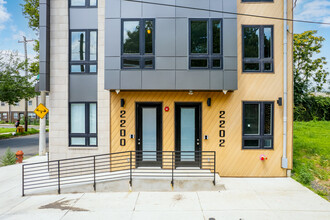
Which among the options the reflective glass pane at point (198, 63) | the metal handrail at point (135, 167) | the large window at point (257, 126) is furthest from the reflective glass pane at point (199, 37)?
the metal handrail at point (135, 167)

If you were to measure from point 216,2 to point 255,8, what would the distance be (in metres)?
1.64

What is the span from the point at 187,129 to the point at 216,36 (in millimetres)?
3565

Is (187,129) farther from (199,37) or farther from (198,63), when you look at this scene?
(199,37)

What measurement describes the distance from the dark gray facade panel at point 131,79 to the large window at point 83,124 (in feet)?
5.38

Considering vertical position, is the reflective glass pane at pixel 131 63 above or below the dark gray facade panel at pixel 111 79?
above

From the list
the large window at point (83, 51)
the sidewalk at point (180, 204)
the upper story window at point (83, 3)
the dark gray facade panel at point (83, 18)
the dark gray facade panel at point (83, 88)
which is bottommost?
the sidewalk at point (180, 204)

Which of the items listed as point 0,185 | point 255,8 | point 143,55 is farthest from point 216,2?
point 0,185

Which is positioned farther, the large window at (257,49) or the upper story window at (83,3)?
the upper story window at (83,3)

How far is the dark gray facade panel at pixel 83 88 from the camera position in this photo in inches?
304

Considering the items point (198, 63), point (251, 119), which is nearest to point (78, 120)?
point (198, 63)

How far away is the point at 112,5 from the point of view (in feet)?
23.6

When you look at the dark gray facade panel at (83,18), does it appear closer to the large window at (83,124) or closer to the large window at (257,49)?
the large window at (83,124)

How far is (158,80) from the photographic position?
Answer: 278 inches

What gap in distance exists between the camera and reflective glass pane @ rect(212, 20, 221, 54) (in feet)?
23.9
